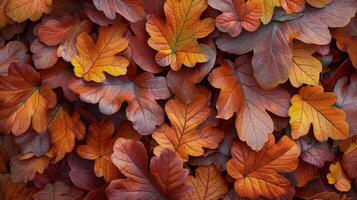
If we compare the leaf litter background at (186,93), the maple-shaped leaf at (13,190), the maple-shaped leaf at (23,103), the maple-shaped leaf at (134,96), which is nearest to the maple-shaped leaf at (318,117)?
the leaf litter background at (186,93)

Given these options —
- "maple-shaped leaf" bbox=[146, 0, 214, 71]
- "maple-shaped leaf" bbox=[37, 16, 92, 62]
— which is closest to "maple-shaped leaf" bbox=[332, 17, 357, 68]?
"maple-shaped leaf" bbox=[146, 0, 214, 71]

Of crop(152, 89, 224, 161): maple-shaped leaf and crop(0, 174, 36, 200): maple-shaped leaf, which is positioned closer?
crop(152, 89, 224, 161): maple-shaped leaf

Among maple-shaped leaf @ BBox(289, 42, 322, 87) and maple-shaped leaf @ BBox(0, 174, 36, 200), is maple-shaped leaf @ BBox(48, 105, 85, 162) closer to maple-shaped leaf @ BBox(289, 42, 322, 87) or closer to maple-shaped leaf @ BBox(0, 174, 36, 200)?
maple-shaped leaf @ BBox(0, 174, 36, 200)

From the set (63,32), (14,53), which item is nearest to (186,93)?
(63,32)

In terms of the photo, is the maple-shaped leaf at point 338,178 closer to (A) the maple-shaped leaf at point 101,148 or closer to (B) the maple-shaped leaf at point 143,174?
(B) the maple-shaped leaf at point 143,174

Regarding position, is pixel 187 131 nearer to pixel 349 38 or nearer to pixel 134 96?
pixel 134 96

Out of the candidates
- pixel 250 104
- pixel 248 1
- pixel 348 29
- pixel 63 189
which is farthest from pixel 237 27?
pixel 63 189
